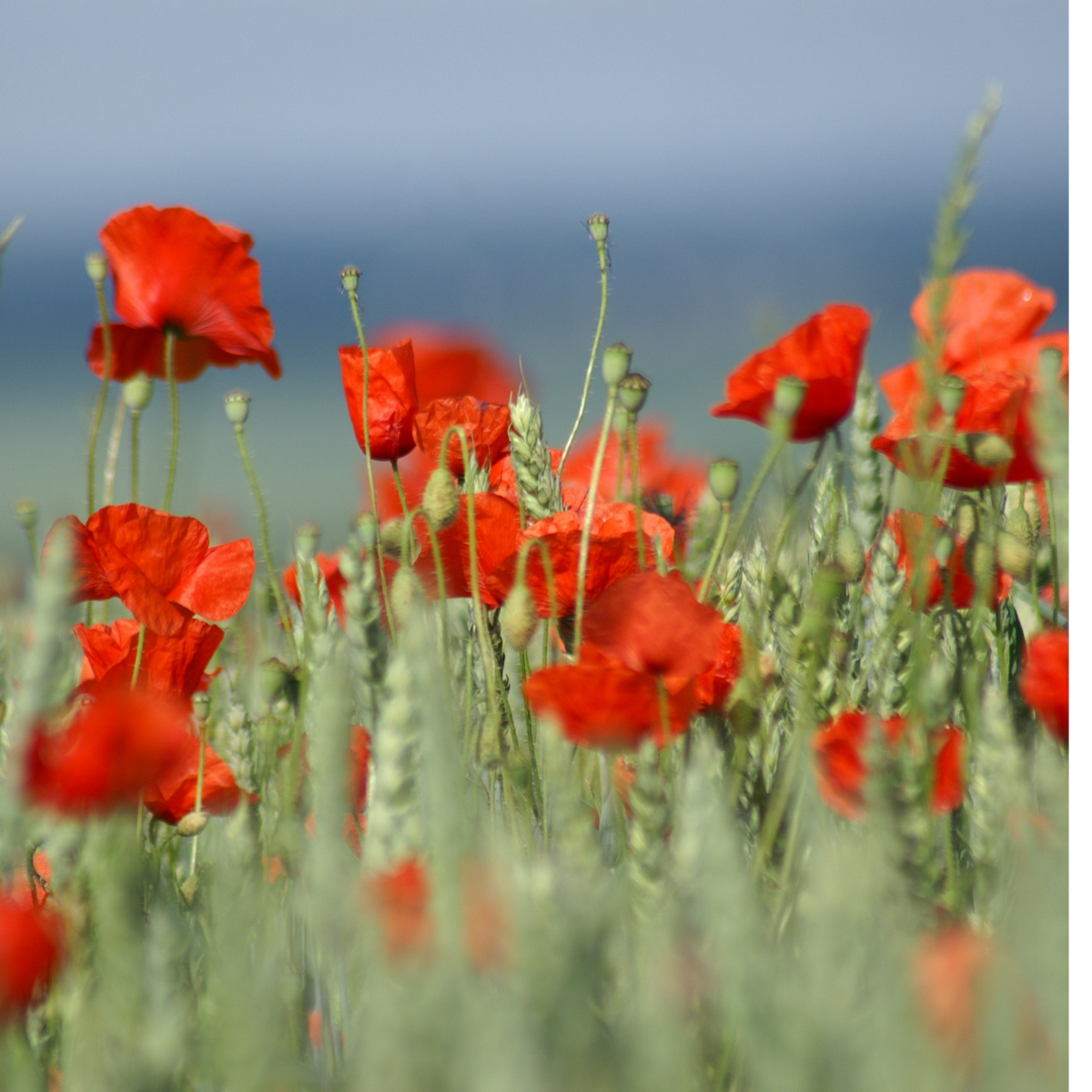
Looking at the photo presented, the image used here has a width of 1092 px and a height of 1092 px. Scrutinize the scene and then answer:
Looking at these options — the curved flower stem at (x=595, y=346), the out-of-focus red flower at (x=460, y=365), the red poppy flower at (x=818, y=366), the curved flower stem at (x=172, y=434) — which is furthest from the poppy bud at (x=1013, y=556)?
the curved flower stem at (x=172, y=434)

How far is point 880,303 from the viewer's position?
0.77 metres

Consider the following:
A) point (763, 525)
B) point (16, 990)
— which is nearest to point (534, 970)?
point (16, 990)

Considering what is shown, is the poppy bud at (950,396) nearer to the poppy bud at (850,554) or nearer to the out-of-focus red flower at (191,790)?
the poppy bud at (850,554)

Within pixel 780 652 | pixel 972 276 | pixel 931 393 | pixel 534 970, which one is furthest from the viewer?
pixel 972 276

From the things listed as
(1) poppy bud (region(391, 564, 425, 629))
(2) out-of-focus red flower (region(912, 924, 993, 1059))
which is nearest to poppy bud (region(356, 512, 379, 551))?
(1) poppy bud (region(391, 564, 425, 629))

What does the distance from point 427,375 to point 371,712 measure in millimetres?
364

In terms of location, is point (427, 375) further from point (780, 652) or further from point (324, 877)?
point (324, 877)

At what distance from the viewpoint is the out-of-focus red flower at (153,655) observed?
67 centimetres

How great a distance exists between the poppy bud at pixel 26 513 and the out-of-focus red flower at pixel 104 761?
1.34 ft

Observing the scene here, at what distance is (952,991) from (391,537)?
1.45ft

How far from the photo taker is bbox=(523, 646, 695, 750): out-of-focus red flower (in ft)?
1.82

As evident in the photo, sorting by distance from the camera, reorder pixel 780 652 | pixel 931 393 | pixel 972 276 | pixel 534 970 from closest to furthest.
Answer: pixel 534 970 < pixel 931 393 < pixel 780 652 < pixel 972 276

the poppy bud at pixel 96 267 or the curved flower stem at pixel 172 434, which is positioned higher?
the poppy bud at pixel 96 267

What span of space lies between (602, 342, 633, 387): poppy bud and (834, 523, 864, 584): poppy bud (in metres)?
0.17
